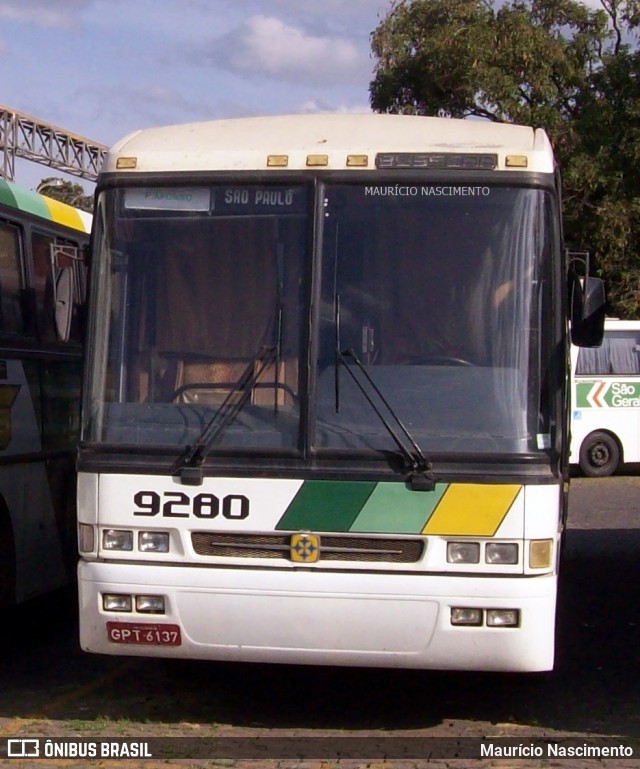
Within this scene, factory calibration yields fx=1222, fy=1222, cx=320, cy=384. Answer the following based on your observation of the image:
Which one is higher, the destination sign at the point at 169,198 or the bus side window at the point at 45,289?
the destination sign at the point at 169,198

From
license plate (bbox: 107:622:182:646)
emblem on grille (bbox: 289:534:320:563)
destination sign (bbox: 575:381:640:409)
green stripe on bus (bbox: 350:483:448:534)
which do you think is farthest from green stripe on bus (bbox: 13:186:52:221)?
destination sign (bbox: 575:381:640:409)

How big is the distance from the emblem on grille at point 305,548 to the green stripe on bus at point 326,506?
4 cm

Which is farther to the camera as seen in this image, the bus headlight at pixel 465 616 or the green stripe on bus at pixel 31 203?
the green stripe on bus at pixel 31 203

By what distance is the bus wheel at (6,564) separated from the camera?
8133 millimetres

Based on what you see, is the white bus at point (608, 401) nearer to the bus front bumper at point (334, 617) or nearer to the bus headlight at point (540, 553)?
the bus headlight at point (540, 553)

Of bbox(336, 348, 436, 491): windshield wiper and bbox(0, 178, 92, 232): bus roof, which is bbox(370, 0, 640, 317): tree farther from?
bbox(336, 348, 436, 491): windshield wiper

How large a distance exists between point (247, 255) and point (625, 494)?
49.6 feet

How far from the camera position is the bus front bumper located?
5918 millimetres

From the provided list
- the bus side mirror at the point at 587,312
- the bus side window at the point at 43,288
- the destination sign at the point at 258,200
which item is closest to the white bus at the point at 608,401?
the bus side window at the point at 43,288

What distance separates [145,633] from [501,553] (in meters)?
1.82

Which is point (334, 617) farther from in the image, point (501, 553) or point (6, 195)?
point (6, 195)

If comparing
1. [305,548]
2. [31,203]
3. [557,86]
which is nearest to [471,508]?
[305,548]

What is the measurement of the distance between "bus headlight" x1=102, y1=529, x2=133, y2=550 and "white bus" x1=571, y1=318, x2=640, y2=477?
17.5 m

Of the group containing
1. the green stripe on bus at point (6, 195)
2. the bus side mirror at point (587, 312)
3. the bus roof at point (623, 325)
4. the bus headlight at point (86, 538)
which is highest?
the green stripe on bus at point (6, 195)
